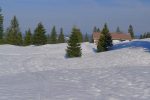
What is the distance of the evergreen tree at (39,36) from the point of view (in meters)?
78.4

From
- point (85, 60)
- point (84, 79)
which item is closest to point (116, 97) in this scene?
point (84, 79)

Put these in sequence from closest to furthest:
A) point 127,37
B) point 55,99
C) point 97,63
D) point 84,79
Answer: point 55,99
point 84,79
point 97,63
point 127,37

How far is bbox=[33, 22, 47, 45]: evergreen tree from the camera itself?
7844 centimetres

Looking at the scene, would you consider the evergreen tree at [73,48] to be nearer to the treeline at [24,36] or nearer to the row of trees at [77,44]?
the row of trees at [77,44]

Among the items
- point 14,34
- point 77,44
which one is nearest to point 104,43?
point 77,44

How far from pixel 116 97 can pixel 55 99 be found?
2467mm

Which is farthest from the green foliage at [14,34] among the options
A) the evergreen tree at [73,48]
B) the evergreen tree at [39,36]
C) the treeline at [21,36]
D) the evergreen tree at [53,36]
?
the evergreen tree at [73,48]

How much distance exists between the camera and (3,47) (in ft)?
219

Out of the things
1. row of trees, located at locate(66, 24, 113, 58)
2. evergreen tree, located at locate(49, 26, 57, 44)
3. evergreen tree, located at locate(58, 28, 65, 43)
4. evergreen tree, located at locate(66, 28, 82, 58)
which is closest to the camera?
evergreen tree, located at locate(66, 28, 82, 58)

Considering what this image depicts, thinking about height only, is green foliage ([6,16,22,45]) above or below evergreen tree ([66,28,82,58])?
above

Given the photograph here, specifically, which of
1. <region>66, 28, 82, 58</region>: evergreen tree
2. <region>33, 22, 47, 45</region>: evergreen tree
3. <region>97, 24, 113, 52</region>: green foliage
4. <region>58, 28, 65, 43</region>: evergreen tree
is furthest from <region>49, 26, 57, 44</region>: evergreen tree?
<region>66, 28, 82, 58</region>: evergreen tree

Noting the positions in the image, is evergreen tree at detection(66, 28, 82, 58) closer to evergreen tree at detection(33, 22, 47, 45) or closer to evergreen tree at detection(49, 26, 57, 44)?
evergreen tree at detection(33, 22, 47, 45)

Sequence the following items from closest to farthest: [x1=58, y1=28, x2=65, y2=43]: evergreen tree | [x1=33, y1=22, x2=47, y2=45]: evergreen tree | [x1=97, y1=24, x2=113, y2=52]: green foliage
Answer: [x1=97, y1=24, x2=113, y2=52]: green foliage, [x1=33, y1=22, x2=47, y2=45]: evergreen tree, [x1=58, y1=28, x2=65, y2=43]: evergreen tree

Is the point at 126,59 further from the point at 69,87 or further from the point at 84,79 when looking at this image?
the point at 69,87
